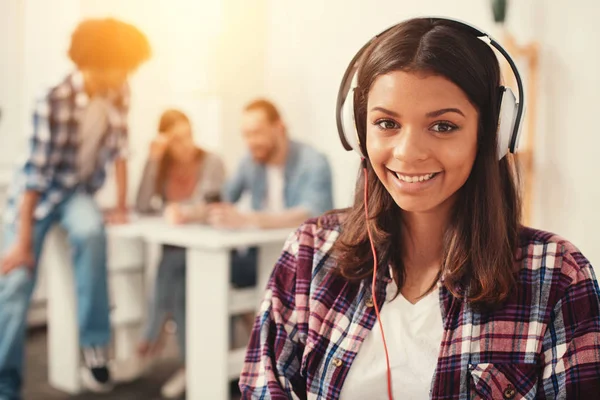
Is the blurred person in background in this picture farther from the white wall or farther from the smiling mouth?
the smiling mouth

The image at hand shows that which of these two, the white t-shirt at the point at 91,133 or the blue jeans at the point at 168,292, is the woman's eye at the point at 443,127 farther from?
the blue jeans at the point at 168,292

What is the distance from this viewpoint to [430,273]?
850mm

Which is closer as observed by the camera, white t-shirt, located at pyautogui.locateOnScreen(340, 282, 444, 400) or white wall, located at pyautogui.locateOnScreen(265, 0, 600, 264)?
white t-shirt, located at pyautogui.locateOnScreen(340, 282, 444, 400)

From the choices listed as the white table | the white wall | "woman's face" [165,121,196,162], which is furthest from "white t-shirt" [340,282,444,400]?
"woman's face" [165,121,196,162]

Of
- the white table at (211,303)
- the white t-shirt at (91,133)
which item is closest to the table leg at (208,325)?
the white table at (211,303)

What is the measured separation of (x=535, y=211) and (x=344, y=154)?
2.30 feet

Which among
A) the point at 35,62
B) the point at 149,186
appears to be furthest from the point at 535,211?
the point at 35,62

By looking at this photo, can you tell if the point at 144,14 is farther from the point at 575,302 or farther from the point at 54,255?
the point at 575,302

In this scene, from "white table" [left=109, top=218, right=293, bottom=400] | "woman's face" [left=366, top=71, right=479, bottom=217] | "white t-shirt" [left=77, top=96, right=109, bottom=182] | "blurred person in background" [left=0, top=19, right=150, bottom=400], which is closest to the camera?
"woman's face" [left=366, top=71, right=479, bottom=217]

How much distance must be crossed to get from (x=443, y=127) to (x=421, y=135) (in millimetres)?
29

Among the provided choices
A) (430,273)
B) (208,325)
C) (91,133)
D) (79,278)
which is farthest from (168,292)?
(430,273)

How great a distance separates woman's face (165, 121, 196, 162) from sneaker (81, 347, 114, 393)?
0.74 metres

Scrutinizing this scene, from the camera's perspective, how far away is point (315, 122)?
221cm

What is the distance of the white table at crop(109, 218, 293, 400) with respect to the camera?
190cm
